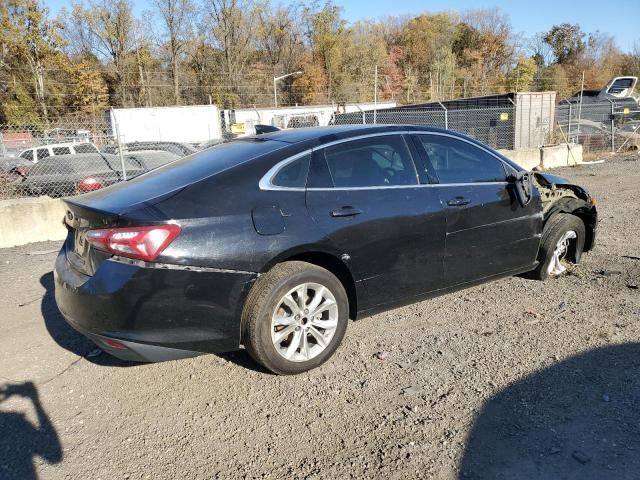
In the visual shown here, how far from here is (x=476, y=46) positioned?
69938 millimetres

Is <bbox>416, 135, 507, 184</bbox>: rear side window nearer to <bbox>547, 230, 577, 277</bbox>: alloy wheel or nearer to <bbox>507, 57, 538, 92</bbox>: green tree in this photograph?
<bbox>547, 230, 577, 277</bbox>: alloy wheel

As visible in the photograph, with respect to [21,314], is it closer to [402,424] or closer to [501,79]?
[402,424]

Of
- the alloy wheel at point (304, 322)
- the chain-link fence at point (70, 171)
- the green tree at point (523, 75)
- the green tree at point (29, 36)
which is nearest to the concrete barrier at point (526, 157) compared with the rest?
the chain-link fence at point (70, 171)

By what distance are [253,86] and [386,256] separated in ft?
160

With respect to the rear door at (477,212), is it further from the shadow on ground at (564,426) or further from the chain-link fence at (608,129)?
the chain-link fence at (608,129)

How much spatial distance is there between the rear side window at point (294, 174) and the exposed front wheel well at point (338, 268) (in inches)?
18.6

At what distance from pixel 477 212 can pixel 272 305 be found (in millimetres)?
1958

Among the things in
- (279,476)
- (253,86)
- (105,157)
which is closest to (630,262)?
(279,476)

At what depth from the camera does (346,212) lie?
11.5 feet

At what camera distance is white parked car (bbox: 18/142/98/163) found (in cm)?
1501

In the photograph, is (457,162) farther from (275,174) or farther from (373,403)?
(373,403)

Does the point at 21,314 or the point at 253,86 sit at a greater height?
the point at 253,86

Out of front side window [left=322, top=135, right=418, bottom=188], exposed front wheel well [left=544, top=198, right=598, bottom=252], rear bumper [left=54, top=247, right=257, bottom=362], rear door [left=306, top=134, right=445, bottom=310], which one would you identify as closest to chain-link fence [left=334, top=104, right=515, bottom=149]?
exposed front wheel well [left=544, top=198, right=598, bottom=252]

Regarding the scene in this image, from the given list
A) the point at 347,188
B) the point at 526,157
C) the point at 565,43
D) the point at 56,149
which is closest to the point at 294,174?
the point at 347,188
